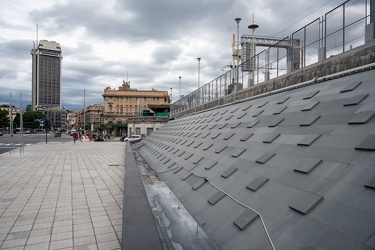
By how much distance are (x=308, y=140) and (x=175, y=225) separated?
9.84 ft

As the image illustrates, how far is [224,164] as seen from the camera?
20.2ft

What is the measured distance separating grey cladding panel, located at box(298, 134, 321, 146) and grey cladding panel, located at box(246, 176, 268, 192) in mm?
1014

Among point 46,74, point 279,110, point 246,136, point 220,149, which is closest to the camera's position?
point 246,136

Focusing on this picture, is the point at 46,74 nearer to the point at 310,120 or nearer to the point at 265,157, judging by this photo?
the point at 265,157

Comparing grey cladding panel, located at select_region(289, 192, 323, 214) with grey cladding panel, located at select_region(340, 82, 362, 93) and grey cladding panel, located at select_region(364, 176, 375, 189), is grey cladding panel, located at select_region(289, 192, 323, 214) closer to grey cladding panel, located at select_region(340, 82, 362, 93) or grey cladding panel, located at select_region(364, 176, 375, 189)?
grey cladding panel, located at select_region(364, 176, 375, 189)

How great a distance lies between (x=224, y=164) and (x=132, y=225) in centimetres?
297

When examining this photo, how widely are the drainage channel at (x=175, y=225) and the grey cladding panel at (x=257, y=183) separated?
116 cm

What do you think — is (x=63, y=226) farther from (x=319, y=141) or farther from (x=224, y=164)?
(x=319, y=141)

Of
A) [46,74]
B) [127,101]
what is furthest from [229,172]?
[46,74]

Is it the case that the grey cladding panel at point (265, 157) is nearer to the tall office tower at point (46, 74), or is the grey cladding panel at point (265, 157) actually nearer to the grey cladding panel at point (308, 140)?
the grey cladding panel at point (308, 140)

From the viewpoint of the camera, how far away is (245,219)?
3652 millimetres

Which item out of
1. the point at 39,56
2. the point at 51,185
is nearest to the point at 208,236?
the point at 51,185

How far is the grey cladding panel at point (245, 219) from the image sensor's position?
3.54 metres

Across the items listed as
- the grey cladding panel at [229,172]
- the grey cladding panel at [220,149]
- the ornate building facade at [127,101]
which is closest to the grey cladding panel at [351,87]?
the grey cladding panel at [229,172]
